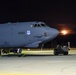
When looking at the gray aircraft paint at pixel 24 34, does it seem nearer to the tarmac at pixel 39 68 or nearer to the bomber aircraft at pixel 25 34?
the bomber aircraft at pixel 25 34

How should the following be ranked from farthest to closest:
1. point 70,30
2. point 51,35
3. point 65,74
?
1. point 70,30
2. point 51,35
3. point 65,74

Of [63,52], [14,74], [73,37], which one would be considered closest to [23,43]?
[63,52]

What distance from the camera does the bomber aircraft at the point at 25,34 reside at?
101 ft

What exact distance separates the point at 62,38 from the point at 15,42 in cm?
4912

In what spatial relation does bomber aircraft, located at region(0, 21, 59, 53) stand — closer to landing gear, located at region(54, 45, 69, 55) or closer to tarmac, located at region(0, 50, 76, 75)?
landing gear, located at region(54, 45, 69, 55)

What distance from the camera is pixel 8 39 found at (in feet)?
104

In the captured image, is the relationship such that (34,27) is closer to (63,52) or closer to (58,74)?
(63,52)

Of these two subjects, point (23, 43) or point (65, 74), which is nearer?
point (65, 74)

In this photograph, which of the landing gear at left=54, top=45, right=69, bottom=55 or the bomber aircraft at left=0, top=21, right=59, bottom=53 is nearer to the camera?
the bomber aircraft at left=0, top=21, right=59, bottom=53

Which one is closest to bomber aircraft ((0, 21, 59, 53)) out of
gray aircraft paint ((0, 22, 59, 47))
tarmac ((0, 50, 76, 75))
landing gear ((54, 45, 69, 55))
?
gray aircraft paint ((0, 22, 59, 47))

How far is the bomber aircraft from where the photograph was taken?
3070 cm

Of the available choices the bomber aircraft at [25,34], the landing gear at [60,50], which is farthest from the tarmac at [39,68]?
the landing gear at [60,50]

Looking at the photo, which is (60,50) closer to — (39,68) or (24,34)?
(24,34)

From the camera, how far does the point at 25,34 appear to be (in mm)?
31109
